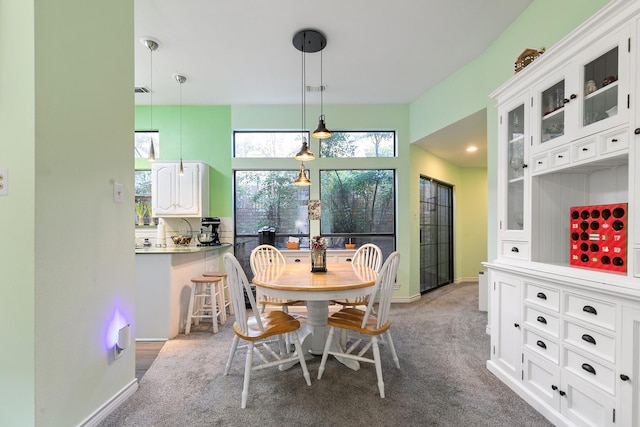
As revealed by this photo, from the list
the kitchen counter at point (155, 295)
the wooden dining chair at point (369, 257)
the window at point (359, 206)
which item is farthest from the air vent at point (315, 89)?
the kitchen counter at point (155, 295)

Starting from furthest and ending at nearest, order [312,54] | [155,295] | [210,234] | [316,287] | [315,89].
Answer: [210,234] < [315,89] < [312,54] < [155,295] < [316,287]

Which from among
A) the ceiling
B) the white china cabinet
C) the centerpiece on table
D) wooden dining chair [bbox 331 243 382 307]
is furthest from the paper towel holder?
the white china cabinet

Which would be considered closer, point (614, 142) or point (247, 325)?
point (614, 142)

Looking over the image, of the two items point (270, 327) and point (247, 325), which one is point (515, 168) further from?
point (247, 325)

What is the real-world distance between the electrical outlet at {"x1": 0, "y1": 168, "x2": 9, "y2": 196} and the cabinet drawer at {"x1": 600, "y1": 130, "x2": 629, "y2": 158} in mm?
3006

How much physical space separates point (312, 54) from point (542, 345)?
3277mm

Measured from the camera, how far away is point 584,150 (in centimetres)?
172

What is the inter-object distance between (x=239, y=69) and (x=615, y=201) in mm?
3654

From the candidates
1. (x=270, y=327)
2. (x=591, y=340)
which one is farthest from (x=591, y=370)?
(x=270, y=327)

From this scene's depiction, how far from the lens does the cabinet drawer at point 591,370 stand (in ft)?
4.94

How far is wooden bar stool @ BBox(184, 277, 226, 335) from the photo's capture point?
10.9 ft

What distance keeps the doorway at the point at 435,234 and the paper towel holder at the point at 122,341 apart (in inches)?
170

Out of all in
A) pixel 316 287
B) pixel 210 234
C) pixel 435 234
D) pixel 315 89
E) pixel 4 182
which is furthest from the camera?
pixel 435 234

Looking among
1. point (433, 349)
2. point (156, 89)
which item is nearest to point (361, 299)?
point (433, 349)
